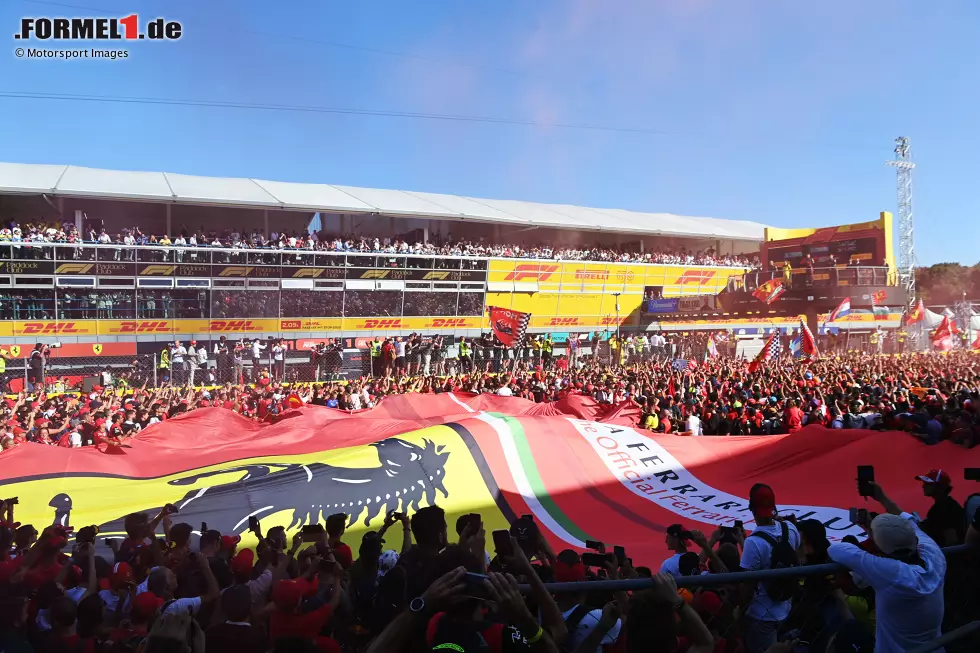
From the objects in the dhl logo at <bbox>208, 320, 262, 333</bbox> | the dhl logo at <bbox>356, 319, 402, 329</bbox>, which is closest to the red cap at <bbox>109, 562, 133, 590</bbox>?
the dhl logo at <bbox>208, 320, 262, 333</bbox>

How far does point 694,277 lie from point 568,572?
4141 cm

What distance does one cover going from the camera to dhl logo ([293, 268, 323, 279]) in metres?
27.6

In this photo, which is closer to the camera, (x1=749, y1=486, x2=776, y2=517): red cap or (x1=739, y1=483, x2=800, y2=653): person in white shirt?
(x1=739, y1=483, x2=800, y2=653): person in white shirt

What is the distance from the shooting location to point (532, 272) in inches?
1391

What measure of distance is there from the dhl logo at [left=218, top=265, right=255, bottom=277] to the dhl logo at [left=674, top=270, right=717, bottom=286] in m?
26.4

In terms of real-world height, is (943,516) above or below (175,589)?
above

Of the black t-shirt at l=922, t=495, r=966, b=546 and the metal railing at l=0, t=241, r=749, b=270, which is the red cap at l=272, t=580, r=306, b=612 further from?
the metal railing at l=0, t=241, r=749, b=270

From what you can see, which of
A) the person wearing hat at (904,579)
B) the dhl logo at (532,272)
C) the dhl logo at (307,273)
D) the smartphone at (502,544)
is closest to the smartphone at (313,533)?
the smartphone at (502,544)

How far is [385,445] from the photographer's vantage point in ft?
28.9

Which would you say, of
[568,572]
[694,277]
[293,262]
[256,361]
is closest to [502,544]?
[568,572]

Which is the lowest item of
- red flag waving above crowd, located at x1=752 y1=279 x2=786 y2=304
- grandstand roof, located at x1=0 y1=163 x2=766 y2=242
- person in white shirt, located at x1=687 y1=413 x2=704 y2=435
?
person in white shirt, located at x1=687 y1=413 x2=704 y2=435

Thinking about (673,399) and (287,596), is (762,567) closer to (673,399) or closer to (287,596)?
(287,596)

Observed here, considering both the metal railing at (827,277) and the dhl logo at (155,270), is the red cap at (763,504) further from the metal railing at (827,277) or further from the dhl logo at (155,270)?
the metal railing at (827,277)

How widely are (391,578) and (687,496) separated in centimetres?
665
